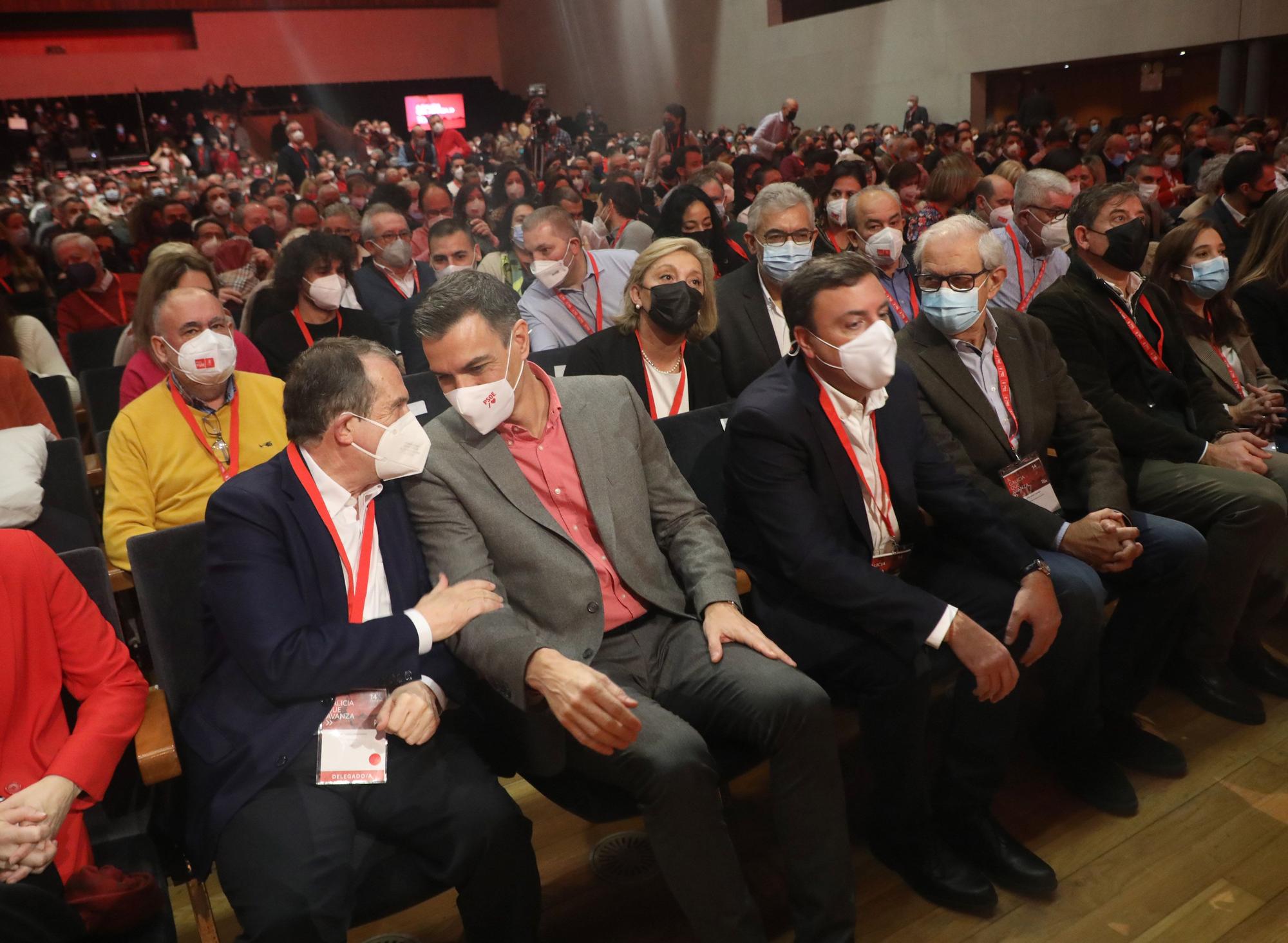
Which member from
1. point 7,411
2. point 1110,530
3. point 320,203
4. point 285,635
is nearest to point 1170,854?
point 1110,530

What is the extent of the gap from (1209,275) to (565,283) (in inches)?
95.8

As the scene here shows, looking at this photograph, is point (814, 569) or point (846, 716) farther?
point (846, 716)

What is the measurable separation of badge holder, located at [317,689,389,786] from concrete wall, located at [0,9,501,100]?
65.0ft

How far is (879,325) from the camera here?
7.18ft

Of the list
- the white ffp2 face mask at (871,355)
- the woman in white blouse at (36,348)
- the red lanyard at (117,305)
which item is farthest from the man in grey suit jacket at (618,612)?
the red lanyard at (117,305)

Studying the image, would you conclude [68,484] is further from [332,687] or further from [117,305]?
[117,305]

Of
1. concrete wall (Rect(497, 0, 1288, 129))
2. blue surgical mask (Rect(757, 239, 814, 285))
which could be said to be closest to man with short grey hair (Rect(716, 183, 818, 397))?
blue surgical mask (Rect(757, 239, 814, 285))

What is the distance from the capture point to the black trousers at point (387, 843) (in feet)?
5.29

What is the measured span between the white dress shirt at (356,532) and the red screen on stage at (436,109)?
20.1 metres

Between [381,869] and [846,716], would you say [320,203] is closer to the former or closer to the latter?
[846,716]

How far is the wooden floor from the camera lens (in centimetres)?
206

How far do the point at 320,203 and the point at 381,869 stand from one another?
804 cm

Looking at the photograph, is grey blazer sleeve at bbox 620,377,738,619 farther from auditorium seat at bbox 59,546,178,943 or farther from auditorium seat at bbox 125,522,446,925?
auditorium seat at bbox 59,546,178,943

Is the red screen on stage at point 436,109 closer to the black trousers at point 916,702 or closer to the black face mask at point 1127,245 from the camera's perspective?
the black face mask at point 1127,245
